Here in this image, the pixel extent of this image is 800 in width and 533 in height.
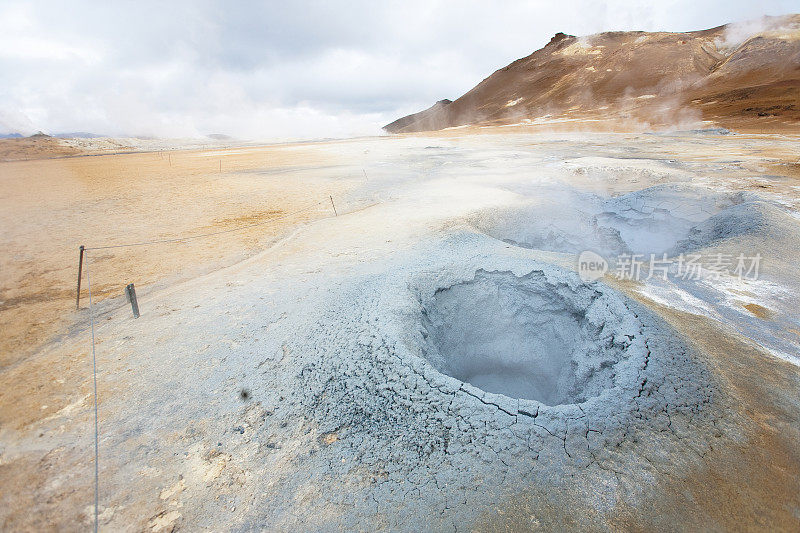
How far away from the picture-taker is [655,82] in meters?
43.9

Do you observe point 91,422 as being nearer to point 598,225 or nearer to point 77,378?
point 77,378

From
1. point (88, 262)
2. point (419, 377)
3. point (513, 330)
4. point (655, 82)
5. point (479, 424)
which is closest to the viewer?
point (479, 424)

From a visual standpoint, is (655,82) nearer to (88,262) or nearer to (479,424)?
(479,424)

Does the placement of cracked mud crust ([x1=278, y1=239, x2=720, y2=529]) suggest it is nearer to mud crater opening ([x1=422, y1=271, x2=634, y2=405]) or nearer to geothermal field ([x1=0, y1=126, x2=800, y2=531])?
geothermal field ([x1=0, y1=126, x2=800, y2=531])

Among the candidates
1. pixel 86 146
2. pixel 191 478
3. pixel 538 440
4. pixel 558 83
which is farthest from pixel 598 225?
pixel 558 83

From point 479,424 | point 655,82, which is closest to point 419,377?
point 479,424

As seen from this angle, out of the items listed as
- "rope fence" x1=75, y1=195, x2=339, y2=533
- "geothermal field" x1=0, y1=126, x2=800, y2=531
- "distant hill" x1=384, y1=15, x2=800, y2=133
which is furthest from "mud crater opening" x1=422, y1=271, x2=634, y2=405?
"distant hill" x1=384, y1=15, x2=800, y2=133

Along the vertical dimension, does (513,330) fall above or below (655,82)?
below

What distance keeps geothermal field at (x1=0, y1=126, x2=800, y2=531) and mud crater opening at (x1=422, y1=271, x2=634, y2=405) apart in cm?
3

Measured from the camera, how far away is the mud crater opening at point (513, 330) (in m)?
3.91

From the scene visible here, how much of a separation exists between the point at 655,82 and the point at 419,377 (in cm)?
5690

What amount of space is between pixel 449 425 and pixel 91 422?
2.67m

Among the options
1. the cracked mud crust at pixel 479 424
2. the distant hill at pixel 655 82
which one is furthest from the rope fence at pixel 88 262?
the distant hill at pixel 655 82

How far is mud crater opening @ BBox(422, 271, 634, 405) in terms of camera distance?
12.8 ft
